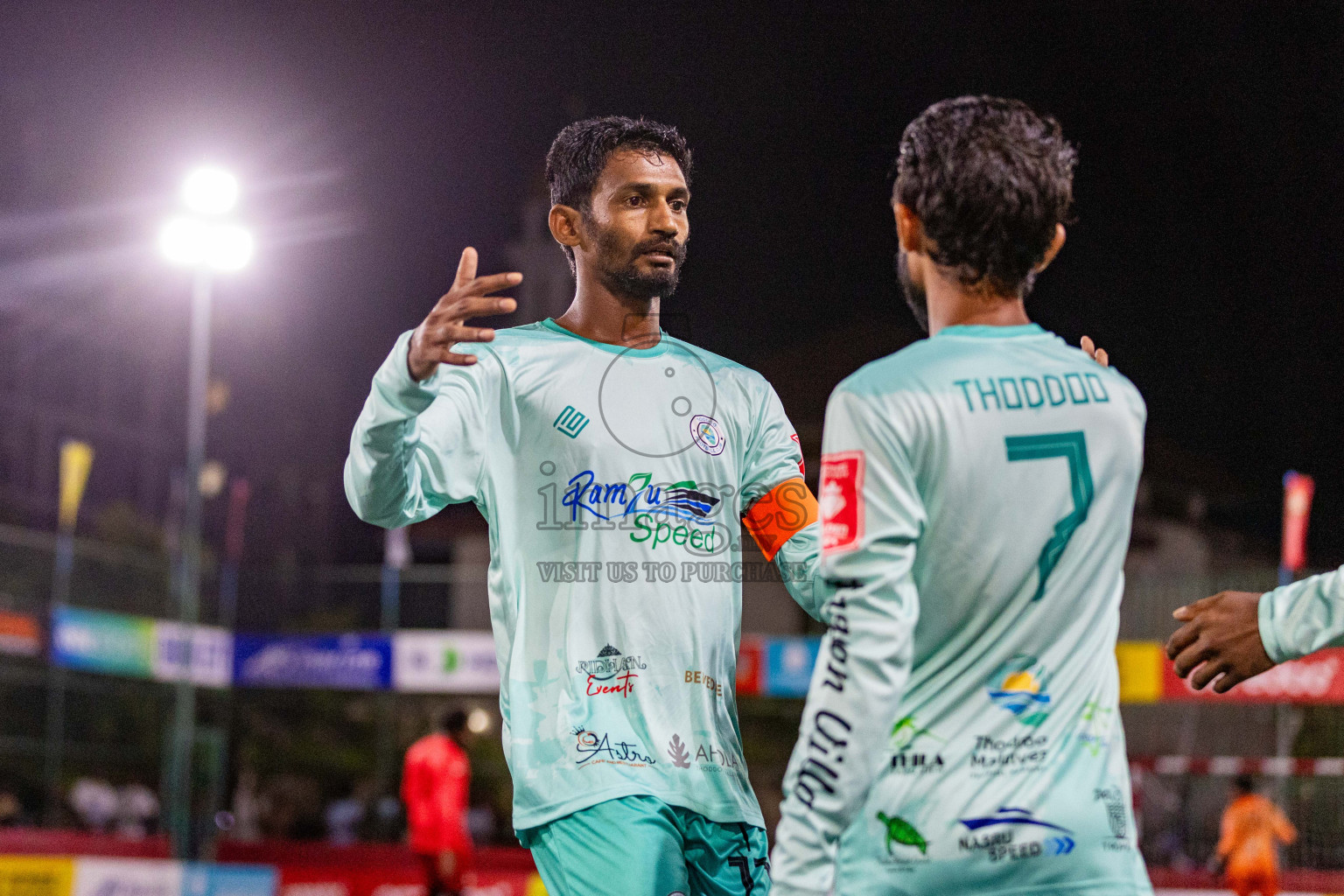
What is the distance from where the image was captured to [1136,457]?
242 centimetres

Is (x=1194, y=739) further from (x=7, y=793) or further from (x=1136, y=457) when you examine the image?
(x=1136, y=457)

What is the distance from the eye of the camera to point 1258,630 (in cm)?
266

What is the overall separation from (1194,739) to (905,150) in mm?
17605

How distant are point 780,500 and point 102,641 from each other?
52.7ft

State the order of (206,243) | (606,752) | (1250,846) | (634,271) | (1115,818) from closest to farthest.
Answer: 1. (1115,818)
2. (606,752)
3. (634,271)
4. (1250,846)
5. (206,243)

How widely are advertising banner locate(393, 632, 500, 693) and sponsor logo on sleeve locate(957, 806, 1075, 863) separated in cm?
1714

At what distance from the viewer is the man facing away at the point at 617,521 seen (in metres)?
3.34

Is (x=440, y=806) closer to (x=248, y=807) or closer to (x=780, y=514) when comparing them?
(x=780, y=514)

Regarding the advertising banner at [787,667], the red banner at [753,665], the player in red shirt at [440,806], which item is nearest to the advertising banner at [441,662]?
the red banner at [753,665]

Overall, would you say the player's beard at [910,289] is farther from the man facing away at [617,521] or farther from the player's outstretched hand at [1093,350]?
the man facing away at [617,521]

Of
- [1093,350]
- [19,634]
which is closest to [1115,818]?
[1093,350]

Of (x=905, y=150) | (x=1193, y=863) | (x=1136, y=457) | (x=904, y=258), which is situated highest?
(x=905, y=150)

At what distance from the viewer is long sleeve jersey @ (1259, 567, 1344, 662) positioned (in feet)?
8.61

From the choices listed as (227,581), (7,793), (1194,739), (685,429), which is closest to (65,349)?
(227,581)
